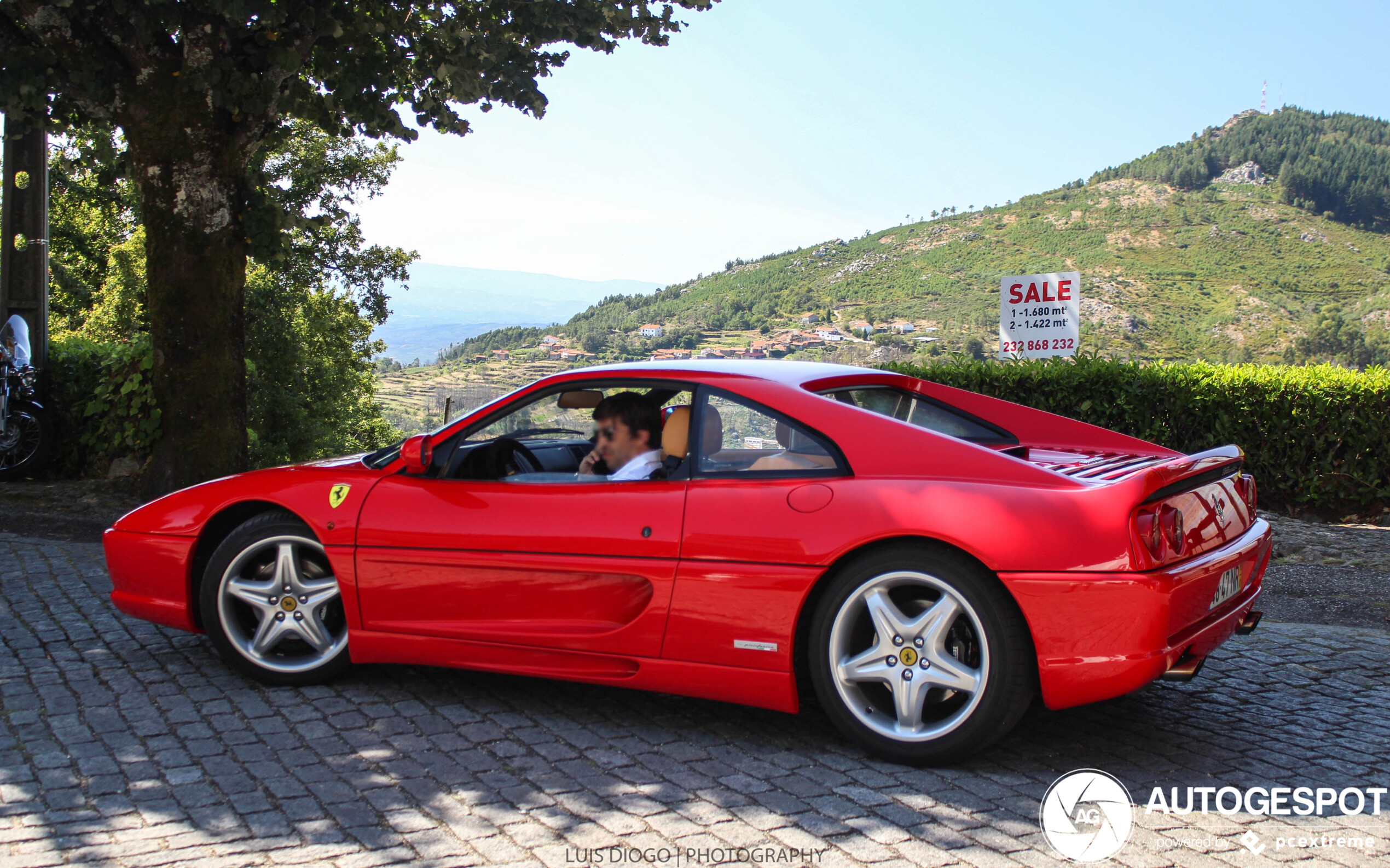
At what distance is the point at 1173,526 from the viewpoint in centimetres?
332

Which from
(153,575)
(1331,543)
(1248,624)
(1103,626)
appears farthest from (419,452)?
(1331,543)

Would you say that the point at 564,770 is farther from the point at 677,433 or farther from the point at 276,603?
the point at 276,603

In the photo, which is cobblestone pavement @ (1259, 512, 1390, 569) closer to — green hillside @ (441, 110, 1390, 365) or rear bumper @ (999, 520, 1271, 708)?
rear bumper @ (999, 520, 1271, 708)

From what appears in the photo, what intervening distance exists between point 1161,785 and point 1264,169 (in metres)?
110

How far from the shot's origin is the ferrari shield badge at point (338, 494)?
4227 millimetres

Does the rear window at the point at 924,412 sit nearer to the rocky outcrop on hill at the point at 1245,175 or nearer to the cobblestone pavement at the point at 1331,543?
the cobblestone pavement at the point at 1331,543

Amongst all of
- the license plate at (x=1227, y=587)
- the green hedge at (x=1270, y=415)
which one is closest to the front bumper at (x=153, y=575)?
the license plate at (x=1227, y=587)

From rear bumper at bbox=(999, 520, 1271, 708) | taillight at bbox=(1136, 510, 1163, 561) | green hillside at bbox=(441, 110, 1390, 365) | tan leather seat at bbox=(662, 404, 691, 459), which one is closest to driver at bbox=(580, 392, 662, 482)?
tan leather seat at bbox=(662, 404, 691, 459)

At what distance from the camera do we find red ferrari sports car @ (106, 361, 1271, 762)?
3.23 meters

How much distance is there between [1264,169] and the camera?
96.1 meters

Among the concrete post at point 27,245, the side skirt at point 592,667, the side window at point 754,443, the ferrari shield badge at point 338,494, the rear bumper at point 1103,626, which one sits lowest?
the side skirt at point 592,667

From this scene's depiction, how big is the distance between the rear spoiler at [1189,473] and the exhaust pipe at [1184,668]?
0.53m

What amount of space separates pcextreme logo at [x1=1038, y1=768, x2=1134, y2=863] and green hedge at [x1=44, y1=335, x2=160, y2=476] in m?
8.06

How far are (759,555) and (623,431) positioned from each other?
94 centimetres
